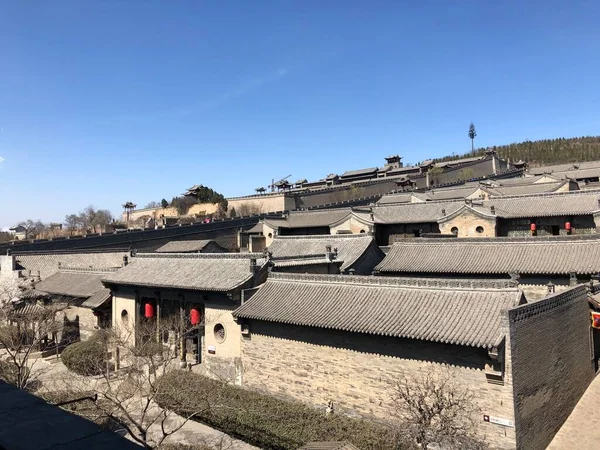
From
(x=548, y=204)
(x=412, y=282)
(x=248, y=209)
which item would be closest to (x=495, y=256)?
(x=412, y=282)

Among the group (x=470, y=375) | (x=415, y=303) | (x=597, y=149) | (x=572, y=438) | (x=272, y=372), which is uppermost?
(x=597, y=149)

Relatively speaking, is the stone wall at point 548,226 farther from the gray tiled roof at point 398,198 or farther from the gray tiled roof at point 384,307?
the gray tiled roof at point 384,307

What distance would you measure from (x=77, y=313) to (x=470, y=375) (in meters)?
22.9

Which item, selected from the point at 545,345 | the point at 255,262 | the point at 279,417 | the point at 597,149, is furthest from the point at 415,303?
the point at 597,149

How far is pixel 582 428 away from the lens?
44.8 feet

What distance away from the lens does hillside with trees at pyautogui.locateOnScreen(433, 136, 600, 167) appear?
304ft

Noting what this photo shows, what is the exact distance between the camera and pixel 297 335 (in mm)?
15641

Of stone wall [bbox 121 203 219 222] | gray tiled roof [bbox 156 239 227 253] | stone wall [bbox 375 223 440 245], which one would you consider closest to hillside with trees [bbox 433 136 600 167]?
stone wall [bbox 121 203 219 222]

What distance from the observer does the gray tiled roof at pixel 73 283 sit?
2653 cm

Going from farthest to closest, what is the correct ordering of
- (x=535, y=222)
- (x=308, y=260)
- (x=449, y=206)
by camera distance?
→ (x=449, y=206), (x=535, y=222), (x=308, y=260)

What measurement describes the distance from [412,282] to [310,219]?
29.8 m

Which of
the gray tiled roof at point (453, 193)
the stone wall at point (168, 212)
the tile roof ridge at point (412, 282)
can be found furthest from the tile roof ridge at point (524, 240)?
the stone wall at point (168, 212)

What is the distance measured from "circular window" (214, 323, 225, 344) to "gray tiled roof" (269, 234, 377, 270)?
15.4 ft

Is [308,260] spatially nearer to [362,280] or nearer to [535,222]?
[362,280]
